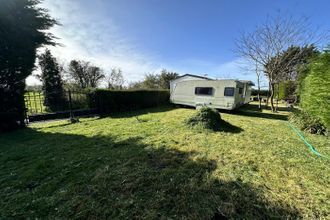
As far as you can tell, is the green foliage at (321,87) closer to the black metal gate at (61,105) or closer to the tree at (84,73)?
the black metal gate at (61,105)

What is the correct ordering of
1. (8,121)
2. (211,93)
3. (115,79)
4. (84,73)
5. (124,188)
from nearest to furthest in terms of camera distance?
(124,188) → (8,121) → (211,93) → (84,73) → (115,79)

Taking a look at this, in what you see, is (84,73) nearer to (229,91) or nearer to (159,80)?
(159,80)

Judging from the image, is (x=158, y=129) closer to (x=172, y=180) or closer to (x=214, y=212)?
(x=172, y=180)

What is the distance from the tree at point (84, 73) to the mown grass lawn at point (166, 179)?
16508 mm

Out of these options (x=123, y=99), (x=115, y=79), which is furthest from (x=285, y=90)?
(x=115, y=79)

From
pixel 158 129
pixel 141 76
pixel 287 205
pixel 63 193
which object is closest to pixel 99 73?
pixel 141 76

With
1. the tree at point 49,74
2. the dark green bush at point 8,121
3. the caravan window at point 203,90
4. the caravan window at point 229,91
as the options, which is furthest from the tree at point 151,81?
the dark green bush at point 8,121

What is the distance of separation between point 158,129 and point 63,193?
3.93 m

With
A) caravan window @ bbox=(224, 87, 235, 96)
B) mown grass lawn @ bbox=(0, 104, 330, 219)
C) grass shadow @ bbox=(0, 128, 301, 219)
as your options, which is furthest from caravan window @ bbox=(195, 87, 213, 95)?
grass shadow @ bbox=(0, 128, 301, 219)

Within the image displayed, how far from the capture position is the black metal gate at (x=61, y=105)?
7.83 metres

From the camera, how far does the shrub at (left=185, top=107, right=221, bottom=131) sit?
5838mm

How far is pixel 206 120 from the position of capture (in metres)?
5.98

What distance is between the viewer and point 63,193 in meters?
2.39

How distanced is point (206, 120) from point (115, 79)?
21595 millimetres
